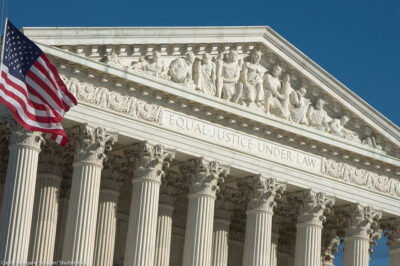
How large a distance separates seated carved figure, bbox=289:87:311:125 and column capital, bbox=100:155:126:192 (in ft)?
33.1

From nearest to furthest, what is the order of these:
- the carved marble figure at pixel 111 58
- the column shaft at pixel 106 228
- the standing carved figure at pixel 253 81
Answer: the carved marble figure at pixel 111 58
the column shaft at pixel 106 228
the standing carved figure at pixel 253 81

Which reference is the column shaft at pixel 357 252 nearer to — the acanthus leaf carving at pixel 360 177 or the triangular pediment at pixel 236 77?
the acanthus leaf carving at pixel 360 177

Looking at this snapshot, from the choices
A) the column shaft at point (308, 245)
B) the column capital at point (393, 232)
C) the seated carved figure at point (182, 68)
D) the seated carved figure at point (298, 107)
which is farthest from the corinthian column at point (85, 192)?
the column capital at point (393, 232)

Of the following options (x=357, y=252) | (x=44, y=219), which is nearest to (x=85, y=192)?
(x=44, y=219)

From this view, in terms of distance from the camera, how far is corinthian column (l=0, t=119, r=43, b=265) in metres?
53.2

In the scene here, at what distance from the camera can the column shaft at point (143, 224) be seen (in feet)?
188

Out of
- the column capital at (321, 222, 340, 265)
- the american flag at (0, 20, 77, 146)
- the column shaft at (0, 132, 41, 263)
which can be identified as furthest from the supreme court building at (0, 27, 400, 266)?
the american flag at (0, 20, 77, 146)

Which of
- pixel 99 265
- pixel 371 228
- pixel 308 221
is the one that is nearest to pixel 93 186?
pixel 99 265

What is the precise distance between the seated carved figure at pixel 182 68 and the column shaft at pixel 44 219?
310 inches

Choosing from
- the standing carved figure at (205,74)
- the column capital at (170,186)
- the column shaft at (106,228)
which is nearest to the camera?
the column shaft at (106,228)

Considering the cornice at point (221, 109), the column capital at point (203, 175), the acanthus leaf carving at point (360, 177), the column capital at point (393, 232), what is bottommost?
Answer: the column capital at point (393, 232)

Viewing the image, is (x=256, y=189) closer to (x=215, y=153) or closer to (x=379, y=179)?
(x=215, y=153)

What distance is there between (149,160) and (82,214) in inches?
189

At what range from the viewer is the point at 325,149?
216ft
